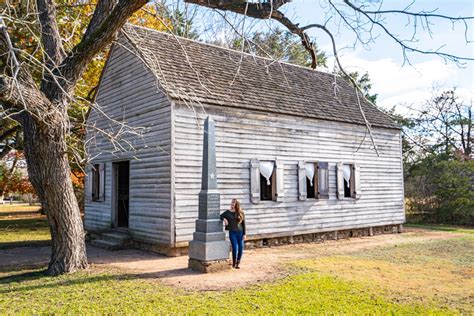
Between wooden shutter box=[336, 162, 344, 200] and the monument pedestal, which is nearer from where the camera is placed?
the monument pedestal

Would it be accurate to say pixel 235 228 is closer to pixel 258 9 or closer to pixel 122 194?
pixel 258 9

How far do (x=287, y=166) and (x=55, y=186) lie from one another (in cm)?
780

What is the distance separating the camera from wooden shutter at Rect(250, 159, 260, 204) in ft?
41.9

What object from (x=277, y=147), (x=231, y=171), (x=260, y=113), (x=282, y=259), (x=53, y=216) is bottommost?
(x=282, y=259)

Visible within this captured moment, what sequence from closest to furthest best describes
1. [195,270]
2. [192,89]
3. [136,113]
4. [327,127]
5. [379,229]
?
[195,270]
[192,89]
[136,113]
[327,127]
[379,229]

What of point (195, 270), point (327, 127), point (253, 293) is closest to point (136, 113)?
point (195, 270)

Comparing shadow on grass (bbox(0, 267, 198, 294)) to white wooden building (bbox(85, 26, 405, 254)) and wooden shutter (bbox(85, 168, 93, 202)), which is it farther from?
wooden shutter (bbox(85, 168, 93, 202))

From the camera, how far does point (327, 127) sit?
15297 mm

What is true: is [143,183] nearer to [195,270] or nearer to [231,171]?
[231,171]

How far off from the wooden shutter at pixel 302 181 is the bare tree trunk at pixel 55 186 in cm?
775

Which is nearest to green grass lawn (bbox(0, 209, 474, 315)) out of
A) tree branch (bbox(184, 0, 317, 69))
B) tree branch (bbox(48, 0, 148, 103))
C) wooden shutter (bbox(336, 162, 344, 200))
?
tree branch (bbox(48, 0, 148, 103))

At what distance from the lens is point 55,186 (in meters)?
8.39

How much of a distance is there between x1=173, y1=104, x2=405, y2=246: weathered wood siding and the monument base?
6.36 feet

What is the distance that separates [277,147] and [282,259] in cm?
424
